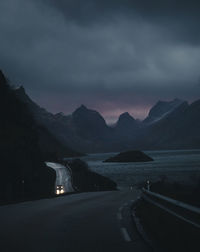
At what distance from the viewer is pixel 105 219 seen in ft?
50.9

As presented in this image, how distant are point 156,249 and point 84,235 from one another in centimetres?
289

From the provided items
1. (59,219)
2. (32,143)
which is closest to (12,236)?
(59,219)

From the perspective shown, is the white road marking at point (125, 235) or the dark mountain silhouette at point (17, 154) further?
the dark mountain silhouette at point (17, 154)

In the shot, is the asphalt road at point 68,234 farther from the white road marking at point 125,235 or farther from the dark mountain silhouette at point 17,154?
the dark mountain silhouette at point 17,154

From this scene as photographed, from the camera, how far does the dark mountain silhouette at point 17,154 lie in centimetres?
5053

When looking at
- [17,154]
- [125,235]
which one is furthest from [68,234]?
[17,154]

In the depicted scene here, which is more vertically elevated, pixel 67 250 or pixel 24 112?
pixel 24 112

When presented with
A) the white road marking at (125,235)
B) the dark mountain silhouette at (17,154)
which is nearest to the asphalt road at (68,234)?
the white road marking at (125,235)

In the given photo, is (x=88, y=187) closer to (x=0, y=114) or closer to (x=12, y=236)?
(x=0, y=114)

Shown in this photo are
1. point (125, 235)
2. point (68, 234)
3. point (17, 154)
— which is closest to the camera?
point (125, 235)

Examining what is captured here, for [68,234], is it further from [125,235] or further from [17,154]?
[17,154]

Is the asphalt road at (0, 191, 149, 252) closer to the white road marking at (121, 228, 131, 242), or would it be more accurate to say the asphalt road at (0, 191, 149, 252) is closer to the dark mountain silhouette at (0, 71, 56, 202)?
the white road marking at (121, 228, 131, 242)

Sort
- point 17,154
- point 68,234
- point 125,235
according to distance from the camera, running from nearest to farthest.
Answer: point 125,235
point 68,234
point 17,154

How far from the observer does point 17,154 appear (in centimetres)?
5544
